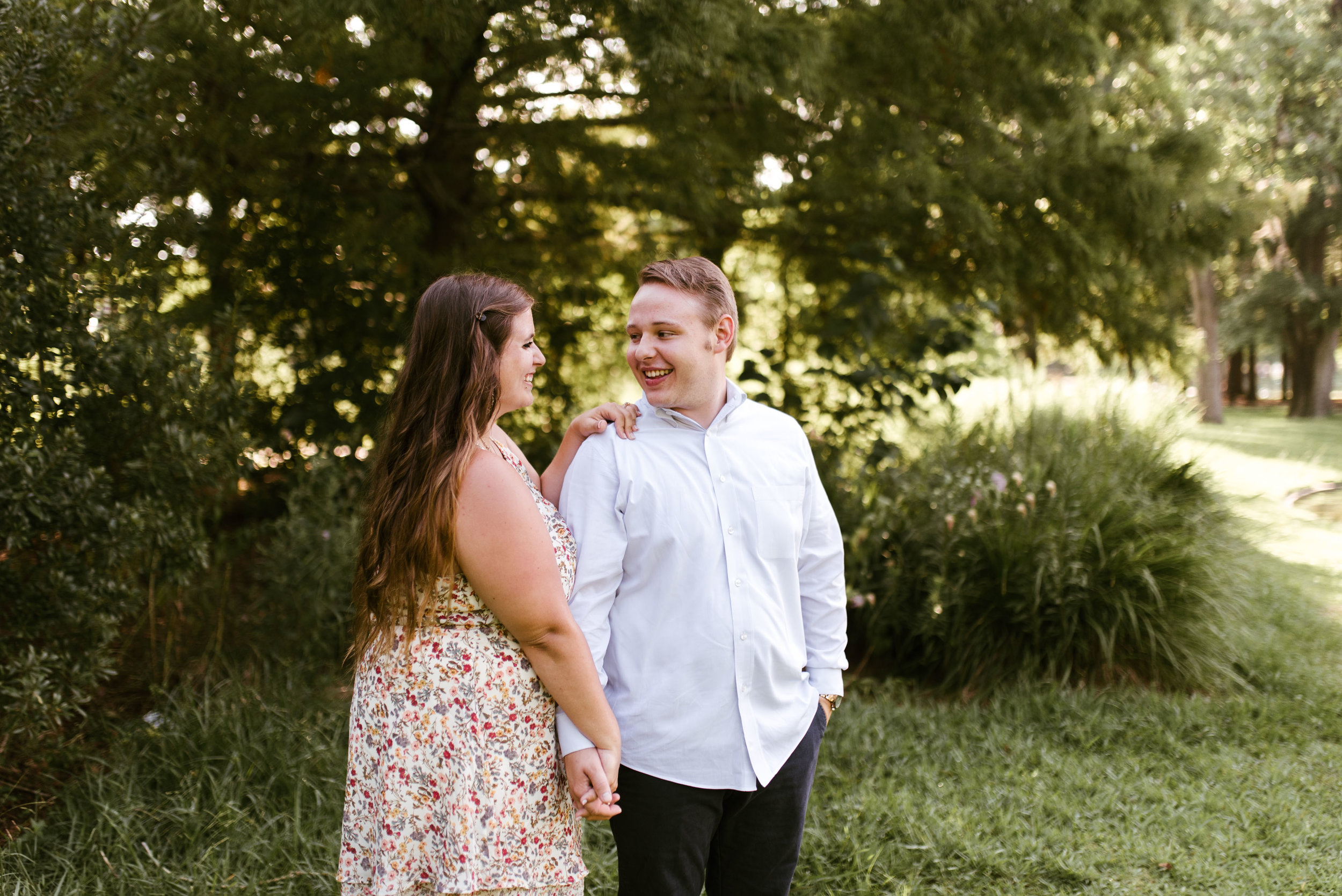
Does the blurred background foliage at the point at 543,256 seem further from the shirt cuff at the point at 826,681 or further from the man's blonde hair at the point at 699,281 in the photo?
the shirt cuff at the point at 826,681

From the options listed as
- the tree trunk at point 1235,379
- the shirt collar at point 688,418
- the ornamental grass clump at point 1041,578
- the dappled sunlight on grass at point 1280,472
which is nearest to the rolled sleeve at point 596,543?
the shirt collar at point 688,418

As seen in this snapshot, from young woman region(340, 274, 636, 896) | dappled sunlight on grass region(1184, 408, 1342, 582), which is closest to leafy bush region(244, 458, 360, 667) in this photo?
young woman region(340, 274, 636, 896)

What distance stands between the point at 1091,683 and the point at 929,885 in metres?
2.03

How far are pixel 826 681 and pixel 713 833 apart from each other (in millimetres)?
435

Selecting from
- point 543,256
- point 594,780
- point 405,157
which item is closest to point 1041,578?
point 594,780

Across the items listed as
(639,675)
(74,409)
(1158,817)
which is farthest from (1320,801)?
(74,409)

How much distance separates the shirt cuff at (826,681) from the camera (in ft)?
7.05

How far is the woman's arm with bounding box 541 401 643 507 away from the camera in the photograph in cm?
202

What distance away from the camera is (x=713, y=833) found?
1.99m

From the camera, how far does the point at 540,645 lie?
1.72m

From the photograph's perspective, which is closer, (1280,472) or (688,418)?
(688,418)

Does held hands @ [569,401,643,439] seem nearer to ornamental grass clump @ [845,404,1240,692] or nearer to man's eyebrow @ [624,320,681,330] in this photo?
man's eyebrow @ [624,320,681,330]

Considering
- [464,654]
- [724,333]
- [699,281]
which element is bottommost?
[464,654]

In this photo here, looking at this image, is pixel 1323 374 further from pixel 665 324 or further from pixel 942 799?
pixel 665 324
